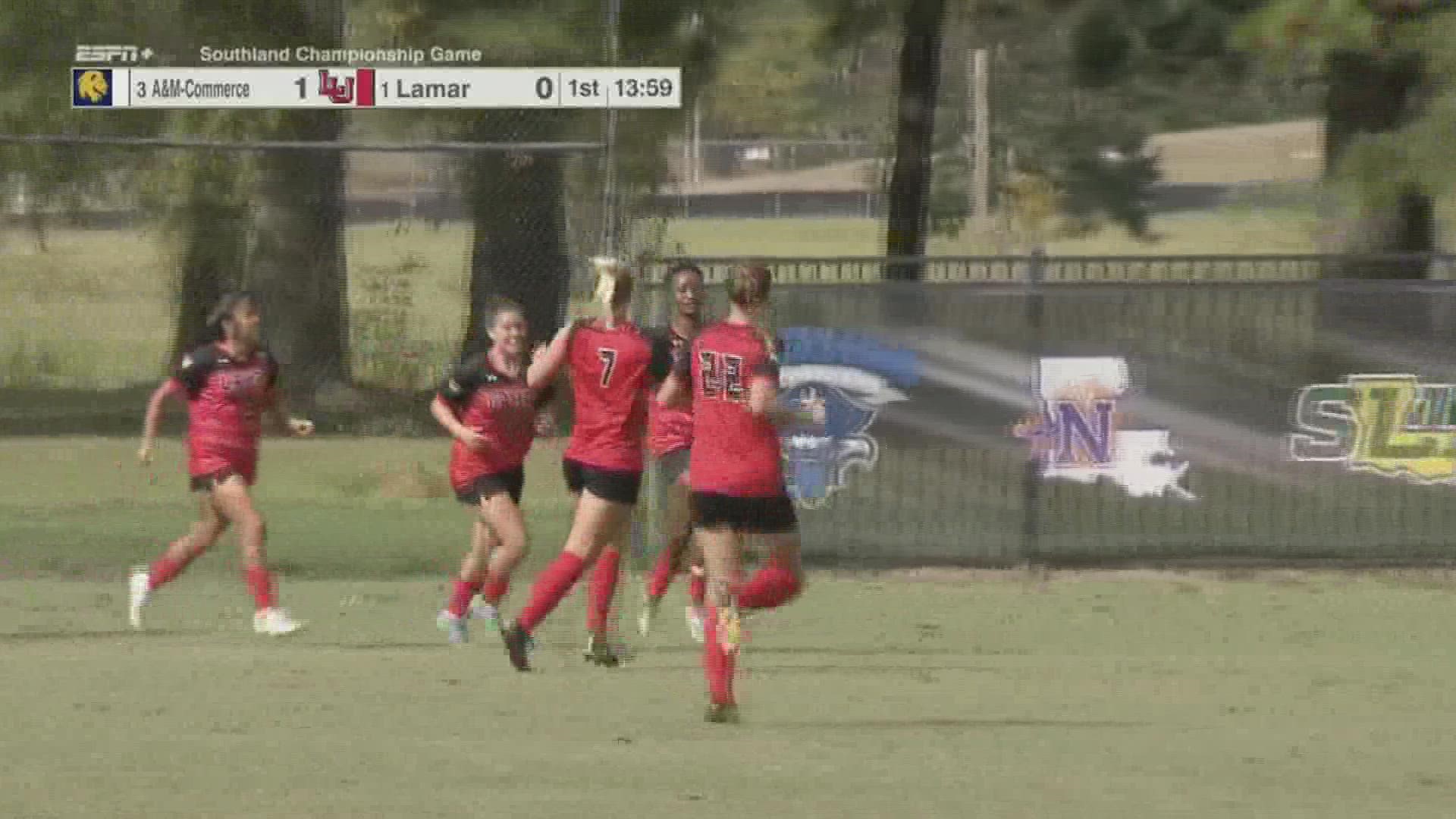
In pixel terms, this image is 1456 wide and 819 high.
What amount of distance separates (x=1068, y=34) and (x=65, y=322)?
43.0 feet

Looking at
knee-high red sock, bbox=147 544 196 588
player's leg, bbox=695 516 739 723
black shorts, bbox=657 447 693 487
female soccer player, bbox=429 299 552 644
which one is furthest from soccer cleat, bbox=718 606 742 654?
black shorts, bbox=657 447 693 487

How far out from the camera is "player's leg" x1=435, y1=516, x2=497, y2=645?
16.3 meters

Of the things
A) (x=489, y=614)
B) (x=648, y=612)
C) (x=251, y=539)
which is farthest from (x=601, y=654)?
(x=251, y=539)

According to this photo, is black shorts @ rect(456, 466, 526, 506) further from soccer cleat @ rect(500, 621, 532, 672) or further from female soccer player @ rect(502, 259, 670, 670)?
soccer cleat @ rect(500, 621, 532, 672)

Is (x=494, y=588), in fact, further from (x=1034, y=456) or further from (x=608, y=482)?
(x=1034, y=456)

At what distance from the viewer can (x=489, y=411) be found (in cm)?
1603

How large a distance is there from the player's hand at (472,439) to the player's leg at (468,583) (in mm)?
596

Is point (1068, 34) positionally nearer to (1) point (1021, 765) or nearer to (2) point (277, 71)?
(2) point (277, 71)

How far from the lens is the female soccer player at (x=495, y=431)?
1592 cm

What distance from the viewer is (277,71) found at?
75.0ft

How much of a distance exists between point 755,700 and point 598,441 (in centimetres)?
148

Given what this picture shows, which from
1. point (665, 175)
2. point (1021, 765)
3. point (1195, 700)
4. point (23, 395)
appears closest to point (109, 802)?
point (1021, 765)

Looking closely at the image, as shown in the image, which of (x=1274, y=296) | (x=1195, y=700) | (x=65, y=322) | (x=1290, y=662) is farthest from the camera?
(x=65, y=322)

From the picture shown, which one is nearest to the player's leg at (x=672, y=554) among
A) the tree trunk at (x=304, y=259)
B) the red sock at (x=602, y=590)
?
the red sock at (x=602, y=590)
